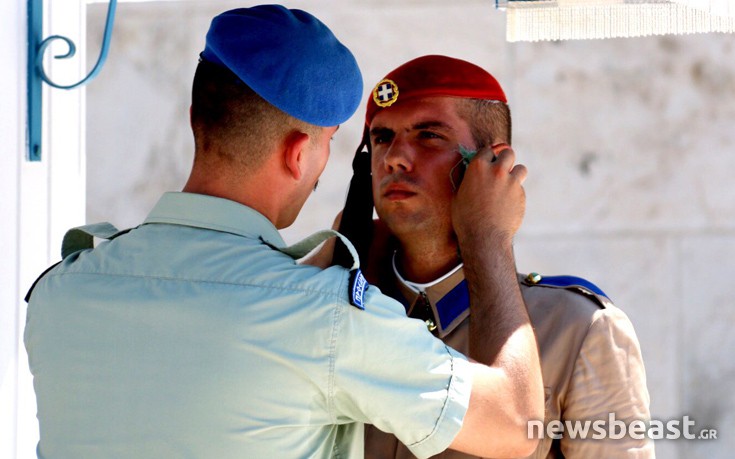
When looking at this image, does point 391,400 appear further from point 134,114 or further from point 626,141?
point 134,114

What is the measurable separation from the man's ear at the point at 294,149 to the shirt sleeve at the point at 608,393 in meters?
0.84

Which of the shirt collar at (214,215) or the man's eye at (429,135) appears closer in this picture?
the shirt collar at (214,215)

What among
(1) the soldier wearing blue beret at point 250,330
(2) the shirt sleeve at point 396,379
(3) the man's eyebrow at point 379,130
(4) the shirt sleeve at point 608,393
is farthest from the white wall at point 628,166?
(2) the shirt sleeve at point 396,379

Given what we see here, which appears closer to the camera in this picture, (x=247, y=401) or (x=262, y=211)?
(x=247, y=401)

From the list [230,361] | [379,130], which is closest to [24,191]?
[379,130]

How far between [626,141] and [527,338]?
228 centimetres

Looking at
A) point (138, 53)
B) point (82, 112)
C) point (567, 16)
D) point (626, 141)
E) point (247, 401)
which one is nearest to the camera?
point (247, 401)

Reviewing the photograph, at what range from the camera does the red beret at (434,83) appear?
2662 mm

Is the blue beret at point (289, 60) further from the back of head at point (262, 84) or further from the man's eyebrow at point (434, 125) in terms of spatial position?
the man's eyebrow at point (434, 125)

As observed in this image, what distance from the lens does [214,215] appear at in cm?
190

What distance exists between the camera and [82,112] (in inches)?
116

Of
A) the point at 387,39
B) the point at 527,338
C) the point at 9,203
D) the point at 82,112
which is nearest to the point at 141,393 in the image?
the point at 527,338
